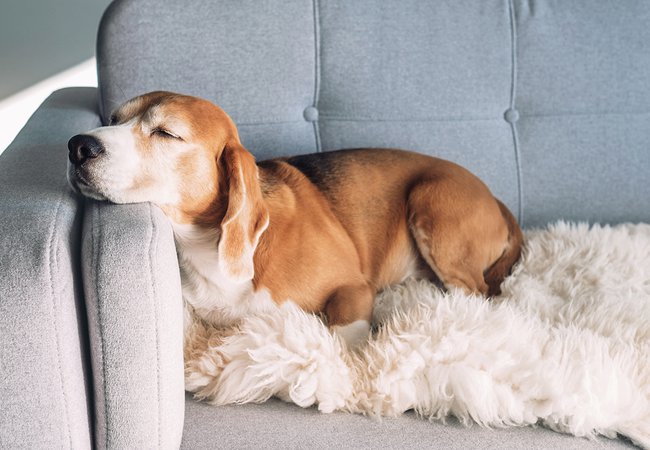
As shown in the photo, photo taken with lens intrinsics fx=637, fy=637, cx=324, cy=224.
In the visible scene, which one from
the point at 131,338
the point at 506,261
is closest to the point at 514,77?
the point at 506,261

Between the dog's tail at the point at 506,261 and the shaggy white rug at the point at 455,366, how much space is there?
0.38 m

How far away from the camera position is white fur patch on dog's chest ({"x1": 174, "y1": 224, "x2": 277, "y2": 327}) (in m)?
1.60

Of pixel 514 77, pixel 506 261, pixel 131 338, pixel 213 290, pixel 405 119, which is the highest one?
pixel 514 77

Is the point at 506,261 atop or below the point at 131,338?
below

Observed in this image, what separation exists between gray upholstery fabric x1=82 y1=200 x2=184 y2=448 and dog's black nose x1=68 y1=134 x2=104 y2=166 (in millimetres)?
277

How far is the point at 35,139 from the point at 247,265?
2.28 feet

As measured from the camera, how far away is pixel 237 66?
2082 mm

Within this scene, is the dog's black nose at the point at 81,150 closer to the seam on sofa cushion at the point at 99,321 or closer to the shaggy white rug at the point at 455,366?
the seam on sofa cushion at the point at 99,321

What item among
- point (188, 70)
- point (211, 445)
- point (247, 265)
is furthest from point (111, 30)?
point (211, 445)

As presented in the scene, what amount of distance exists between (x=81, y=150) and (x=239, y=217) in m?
0.37

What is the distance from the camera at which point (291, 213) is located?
1.77 m

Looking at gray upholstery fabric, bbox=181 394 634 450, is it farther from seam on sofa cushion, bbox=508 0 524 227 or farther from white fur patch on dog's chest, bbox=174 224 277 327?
seam on sofa cushion, bbox=508 0 524 227

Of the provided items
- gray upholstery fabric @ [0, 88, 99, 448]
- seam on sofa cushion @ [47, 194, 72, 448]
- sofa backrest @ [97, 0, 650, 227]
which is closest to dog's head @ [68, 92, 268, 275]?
gray upholstery fabric @ [0, 88, 99, 448]

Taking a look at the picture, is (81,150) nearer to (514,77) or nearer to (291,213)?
(291,213)
